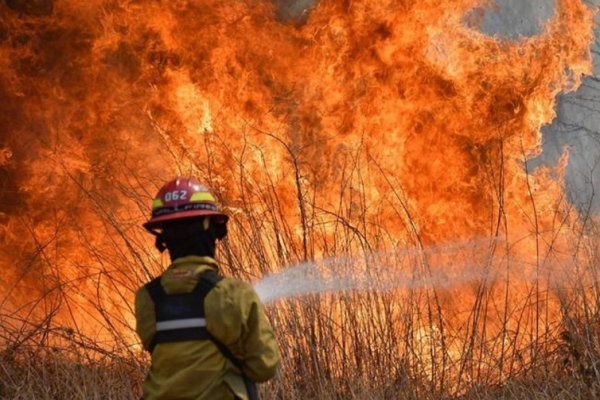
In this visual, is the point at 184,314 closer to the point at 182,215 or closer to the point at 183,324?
the point at 183,324

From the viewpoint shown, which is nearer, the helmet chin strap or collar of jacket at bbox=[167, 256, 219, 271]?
collar of jacket at bbox=[167, 256, 219, 271]

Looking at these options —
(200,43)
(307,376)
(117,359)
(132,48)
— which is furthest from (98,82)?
(307,376)

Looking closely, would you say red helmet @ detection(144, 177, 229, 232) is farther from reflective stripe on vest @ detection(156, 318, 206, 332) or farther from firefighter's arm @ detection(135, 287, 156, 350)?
reflective stripe on vest @ detection(156, 318, 206, 332)

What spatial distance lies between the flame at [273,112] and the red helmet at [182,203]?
3923 mm

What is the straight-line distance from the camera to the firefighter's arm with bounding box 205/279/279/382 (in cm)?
412

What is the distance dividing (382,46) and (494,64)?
989 mm

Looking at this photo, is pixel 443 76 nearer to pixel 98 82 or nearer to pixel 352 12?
pixel 352 12

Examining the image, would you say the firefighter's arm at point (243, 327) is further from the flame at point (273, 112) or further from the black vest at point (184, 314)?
the flame at point (273, 112)

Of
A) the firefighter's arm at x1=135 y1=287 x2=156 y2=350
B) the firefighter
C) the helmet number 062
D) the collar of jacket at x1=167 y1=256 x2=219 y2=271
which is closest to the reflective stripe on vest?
the firefighter

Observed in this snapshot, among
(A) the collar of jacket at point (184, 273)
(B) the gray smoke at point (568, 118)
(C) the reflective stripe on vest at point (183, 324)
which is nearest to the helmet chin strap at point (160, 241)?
(A) the collar of jacket at point (184, 273)

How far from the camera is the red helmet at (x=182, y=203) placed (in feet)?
14.0

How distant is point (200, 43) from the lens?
8.86 metres

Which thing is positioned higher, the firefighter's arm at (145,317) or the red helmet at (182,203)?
the red helmet at (182,203)

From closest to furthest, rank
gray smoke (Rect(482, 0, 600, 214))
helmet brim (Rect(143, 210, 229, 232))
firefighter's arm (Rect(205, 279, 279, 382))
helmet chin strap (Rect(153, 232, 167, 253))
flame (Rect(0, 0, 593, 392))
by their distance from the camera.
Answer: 1. firefighter's arm (Rect(205, 279, 279, 382))
2. helmet brim (Rect(143, 210, 229, 232))
3. helmet chin strap (Rect(153, 232, 167, 253))
4. flame (Rect(0, 0, 593, 392))
5. gray smoke (Rect(482, 0, 600, 214))
